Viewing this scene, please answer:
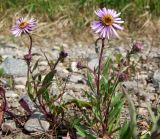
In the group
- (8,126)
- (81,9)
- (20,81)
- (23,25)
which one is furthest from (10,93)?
(81,9)

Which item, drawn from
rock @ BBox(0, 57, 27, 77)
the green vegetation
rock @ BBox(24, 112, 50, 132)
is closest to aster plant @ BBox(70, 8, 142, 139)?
rock @ BBox(24, 112, 50, 132)

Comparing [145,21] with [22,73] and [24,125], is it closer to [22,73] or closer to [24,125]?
[22,73]

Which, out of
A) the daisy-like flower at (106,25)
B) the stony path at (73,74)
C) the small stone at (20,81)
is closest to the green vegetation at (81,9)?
the stony path at (73,74)

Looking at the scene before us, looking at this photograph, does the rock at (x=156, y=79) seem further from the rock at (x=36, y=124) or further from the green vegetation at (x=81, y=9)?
the green vegetation at (x=81, y=9)

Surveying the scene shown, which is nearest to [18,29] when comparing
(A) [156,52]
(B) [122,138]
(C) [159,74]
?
(B) [122,138]

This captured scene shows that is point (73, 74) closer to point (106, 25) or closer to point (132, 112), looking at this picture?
point (106, 25)
